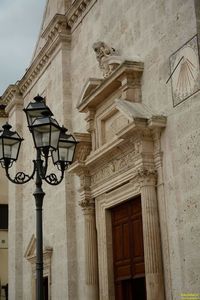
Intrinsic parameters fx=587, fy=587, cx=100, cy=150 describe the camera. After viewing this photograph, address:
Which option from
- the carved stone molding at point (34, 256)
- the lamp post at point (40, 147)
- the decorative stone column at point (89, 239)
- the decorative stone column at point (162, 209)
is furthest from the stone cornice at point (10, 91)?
the lamp post at point (40, 147)

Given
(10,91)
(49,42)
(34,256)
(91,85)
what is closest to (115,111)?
(91,85)

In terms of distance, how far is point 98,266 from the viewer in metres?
12.6

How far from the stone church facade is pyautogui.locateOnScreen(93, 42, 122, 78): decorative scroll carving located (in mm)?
25

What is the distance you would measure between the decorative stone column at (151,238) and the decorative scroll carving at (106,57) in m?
2.63

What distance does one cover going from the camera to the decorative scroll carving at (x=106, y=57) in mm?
12156

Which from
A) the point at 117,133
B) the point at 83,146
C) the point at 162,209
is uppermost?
the point at 83,146

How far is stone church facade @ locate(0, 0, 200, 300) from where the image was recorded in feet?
32.4

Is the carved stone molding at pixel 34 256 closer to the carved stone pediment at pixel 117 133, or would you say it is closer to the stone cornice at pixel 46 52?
the carved stone pediment at pixel 117 133

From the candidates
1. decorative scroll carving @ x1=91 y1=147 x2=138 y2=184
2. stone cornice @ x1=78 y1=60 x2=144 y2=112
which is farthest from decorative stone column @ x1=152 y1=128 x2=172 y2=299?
stone cornice @ x1=78 y1=60 x2=144 y2=112

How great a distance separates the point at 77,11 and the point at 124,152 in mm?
4909

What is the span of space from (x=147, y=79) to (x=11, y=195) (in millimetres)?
8980

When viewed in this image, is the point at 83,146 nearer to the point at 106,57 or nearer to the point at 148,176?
the point at 106,57

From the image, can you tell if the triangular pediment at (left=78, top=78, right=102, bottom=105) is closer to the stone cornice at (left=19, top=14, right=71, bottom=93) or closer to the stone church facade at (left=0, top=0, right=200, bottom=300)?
the stone church facade at (left=0, top=0, right=200, bottom=300)

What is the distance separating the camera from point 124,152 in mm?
11641
